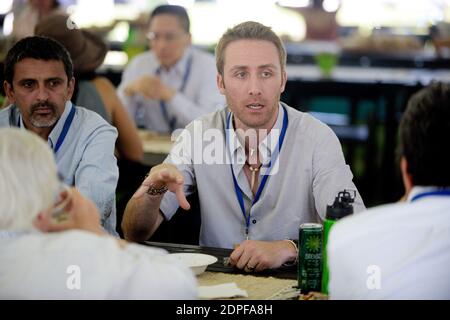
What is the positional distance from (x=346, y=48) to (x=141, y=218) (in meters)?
7.14

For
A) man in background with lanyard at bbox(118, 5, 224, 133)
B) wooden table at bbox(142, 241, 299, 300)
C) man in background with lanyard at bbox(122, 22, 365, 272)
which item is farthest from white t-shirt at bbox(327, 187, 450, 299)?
man in background with lanyard at bbox(118, 5, 224, 133)

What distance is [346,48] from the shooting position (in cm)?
973

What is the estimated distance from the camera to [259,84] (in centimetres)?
308

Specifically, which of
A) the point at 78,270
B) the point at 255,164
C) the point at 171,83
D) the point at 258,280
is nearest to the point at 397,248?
the point at 258,280

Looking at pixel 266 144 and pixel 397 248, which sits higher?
pixel 266 144

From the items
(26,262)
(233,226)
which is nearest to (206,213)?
(233,226)

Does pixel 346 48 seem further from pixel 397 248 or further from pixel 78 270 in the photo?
pixel 78 270

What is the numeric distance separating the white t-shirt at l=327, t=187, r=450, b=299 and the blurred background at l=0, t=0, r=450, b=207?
14.0 ft

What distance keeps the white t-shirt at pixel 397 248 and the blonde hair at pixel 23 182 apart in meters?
0.65

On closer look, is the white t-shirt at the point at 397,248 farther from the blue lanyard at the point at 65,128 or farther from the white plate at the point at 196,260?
the blue lanyard at the point at 65,128

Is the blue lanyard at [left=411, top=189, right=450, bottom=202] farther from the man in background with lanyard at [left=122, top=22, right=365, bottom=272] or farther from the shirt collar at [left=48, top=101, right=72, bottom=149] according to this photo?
the shirt collar at [left=48, top=101, right=72, bottom=149]
